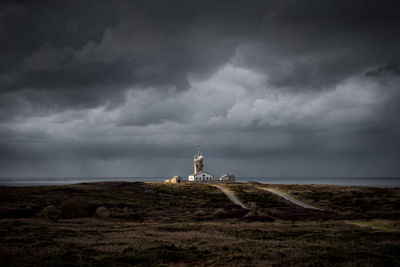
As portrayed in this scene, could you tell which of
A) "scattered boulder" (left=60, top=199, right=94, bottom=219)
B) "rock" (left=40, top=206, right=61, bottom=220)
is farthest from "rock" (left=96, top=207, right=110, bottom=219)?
"rock" (left=40, top=206, right=61, bottom=220)

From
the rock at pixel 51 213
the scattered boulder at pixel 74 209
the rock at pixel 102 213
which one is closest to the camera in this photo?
the rock at pixel 51 213

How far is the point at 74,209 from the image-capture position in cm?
4397

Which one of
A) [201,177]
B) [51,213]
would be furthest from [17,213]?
[201,177]

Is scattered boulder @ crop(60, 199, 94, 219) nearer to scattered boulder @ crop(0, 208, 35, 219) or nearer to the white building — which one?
scattered boulder @ crop(0, 208, 35, 219)

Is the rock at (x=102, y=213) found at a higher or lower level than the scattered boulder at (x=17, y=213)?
lower

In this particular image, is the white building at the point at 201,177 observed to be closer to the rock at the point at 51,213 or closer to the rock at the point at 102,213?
the rock at the point at 102,213

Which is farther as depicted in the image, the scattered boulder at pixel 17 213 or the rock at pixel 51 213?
the rock at pixel 51 213

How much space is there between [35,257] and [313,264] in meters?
16.1

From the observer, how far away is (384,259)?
17.7 m

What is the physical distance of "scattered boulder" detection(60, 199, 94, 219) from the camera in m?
43.4

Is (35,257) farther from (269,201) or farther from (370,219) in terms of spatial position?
(269,201)

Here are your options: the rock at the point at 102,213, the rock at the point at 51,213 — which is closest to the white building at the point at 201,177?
the rock at the point at 102,213

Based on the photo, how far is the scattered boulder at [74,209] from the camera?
4338 centimetres

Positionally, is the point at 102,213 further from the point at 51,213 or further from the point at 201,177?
the point at 201,177
